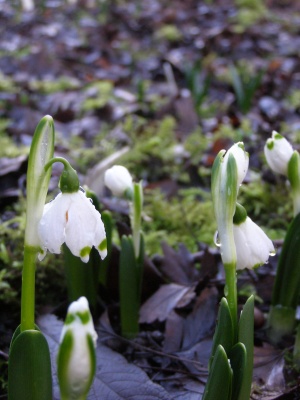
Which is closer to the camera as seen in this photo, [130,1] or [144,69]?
[144,69]

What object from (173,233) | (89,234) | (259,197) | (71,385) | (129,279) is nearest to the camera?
(71,385)

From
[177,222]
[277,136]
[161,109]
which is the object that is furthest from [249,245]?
[161,109]

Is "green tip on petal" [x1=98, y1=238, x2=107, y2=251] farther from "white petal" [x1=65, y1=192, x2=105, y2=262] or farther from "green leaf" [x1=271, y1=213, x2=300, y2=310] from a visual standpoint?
"green leaf" [x1=271, y1=213, x2=300, y2=310]

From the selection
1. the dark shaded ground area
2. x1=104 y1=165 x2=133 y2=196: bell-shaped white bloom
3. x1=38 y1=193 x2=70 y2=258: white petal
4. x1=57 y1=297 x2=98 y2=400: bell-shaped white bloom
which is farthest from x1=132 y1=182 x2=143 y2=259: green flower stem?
x1=57 y1=297 x2=98 y2=400: bell-shaped white bloom

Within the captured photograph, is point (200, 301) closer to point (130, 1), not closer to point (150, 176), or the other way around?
point (150, 176)

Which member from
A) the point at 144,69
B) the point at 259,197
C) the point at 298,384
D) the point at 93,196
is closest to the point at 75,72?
the point at 144,69

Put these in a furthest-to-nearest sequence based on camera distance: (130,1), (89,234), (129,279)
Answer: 1. (130,1)
2. (129,279)
3. (89,234)

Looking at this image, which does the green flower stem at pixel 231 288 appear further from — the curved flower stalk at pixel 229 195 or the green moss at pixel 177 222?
the green moss at pixel 177 222

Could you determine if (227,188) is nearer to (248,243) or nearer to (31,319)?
(248,243)
